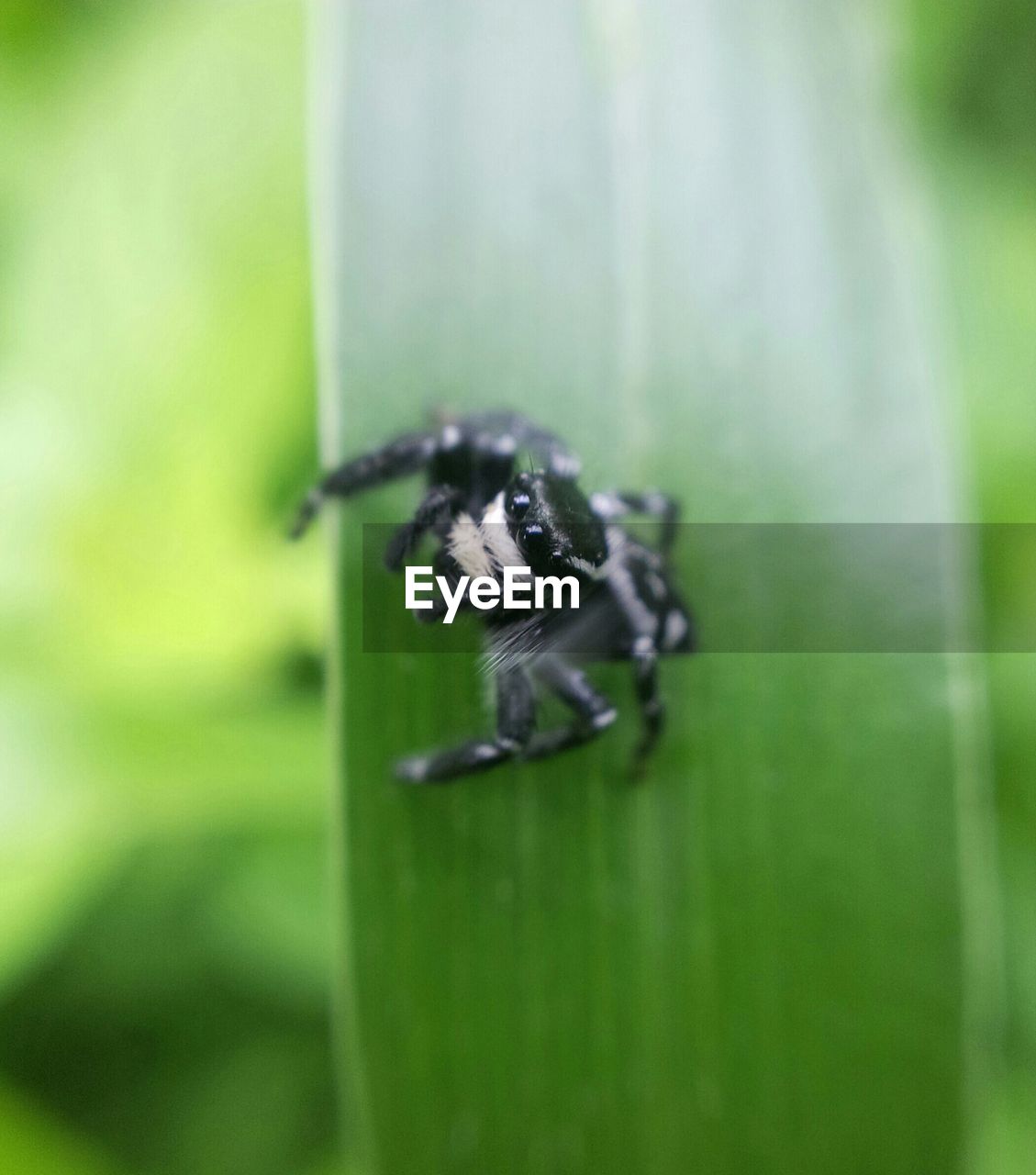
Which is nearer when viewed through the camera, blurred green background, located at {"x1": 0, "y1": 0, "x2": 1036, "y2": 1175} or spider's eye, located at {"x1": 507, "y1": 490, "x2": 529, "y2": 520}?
spider's eye, located at {"x1": 507, "y1": 490, "x2": 529, "y2": 520}

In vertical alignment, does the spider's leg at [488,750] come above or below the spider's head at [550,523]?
below

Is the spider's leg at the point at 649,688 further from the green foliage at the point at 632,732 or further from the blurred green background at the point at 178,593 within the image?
the blurred green background at the point at 178,593

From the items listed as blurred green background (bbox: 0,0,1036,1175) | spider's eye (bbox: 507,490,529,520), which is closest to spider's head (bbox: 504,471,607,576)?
spider's eye (bbox: 507,490,529,520)

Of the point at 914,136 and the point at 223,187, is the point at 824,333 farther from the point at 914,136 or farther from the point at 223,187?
the point at 223,187

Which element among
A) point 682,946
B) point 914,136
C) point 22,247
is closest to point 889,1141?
point 682,946

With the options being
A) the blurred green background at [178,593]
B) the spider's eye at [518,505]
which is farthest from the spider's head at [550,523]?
the blurred green background at [178,593]

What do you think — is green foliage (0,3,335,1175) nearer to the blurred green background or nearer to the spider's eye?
the blurred green background
